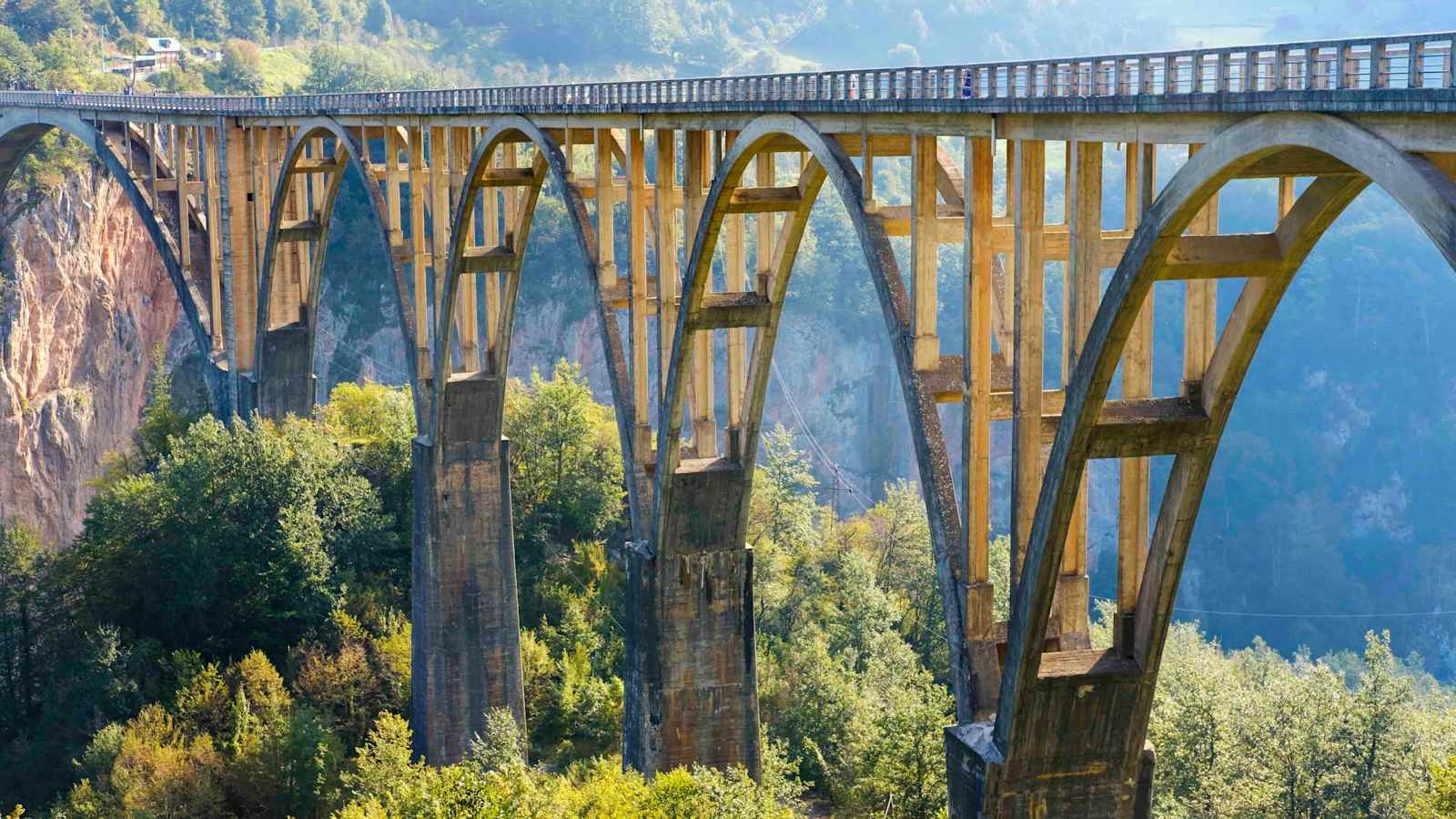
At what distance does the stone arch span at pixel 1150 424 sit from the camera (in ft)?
44.3

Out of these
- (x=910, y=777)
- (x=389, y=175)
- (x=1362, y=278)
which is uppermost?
(x=1362, y=278)

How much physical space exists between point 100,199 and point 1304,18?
15191 centimetres

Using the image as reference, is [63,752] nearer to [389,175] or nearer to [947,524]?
[389,175]

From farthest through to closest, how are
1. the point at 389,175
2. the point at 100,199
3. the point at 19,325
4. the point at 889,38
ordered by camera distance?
the point at 889,38 < the point at 100,199 < the point at 19,325 < the point at 389,175

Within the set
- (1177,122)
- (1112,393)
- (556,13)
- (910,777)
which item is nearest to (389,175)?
(910,777)

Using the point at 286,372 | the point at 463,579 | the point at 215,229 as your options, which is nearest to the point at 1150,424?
the point at 463,579

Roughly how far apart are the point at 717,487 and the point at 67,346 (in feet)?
173

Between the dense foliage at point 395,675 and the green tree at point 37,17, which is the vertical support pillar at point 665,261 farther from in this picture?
the green tree at point 37,17

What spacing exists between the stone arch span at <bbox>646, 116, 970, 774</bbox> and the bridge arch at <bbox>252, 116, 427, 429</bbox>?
1452 cm

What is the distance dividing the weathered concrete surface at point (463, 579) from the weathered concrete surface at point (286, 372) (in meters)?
12.3

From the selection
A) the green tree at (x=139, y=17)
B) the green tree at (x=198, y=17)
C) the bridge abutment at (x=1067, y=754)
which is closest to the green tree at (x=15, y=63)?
the green tree at (x=139, y=17)

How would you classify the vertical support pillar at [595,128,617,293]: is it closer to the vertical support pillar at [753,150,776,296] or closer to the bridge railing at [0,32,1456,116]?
the bridge railing at [0,32,1456,116]

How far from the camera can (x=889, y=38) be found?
655ft

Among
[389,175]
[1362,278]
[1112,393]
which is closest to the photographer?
[389,175]
